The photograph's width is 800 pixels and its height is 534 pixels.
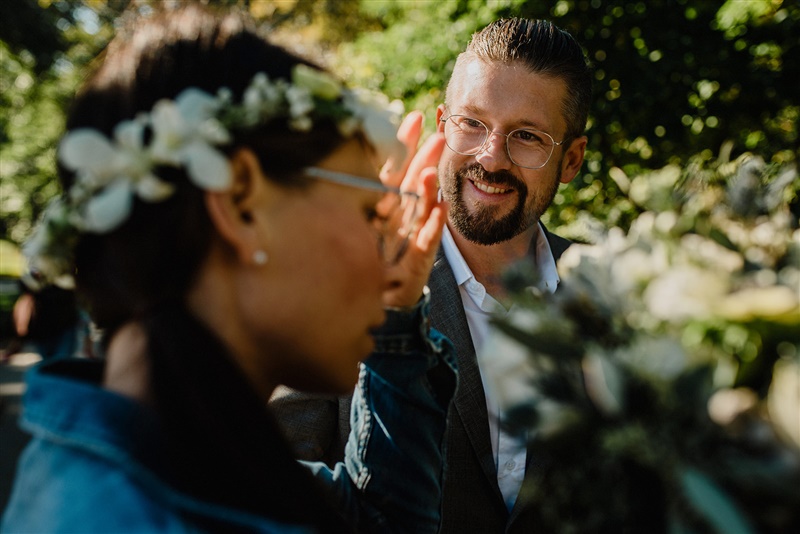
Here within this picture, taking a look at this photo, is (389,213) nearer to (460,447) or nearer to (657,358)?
(657,358)

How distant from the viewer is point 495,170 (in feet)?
9.46

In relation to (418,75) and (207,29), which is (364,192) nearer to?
(207,29)

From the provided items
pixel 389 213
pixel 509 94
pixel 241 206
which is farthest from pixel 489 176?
pixel 241 206

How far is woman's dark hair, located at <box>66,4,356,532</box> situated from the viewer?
46.4 inches

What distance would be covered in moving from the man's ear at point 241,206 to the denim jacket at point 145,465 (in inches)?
13.3

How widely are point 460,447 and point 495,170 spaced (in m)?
1.17

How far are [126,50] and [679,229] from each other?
1122 mm

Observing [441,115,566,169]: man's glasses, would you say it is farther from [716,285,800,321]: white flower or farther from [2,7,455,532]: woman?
[716,285,800,321]: white flower

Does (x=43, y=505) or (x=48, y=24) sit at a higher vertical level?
(x=48, y=24)

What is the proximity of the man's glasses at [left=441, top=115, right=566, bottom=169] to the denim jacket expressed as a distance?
1.20m

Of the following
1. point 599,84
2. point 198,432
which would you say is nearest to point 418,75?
point 599,84

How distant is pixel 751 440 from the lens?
40.2 inches

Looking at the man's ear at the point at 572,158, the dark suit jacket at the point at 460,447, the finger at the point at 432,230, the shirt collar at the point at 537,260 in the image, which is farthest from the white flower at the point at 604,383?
the man's ear at the point at 572,158

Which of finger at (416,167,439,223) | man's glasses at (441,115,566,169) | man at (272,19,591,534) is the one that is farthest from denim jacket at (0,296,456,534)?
man's glasses at (441,115,566,169)
